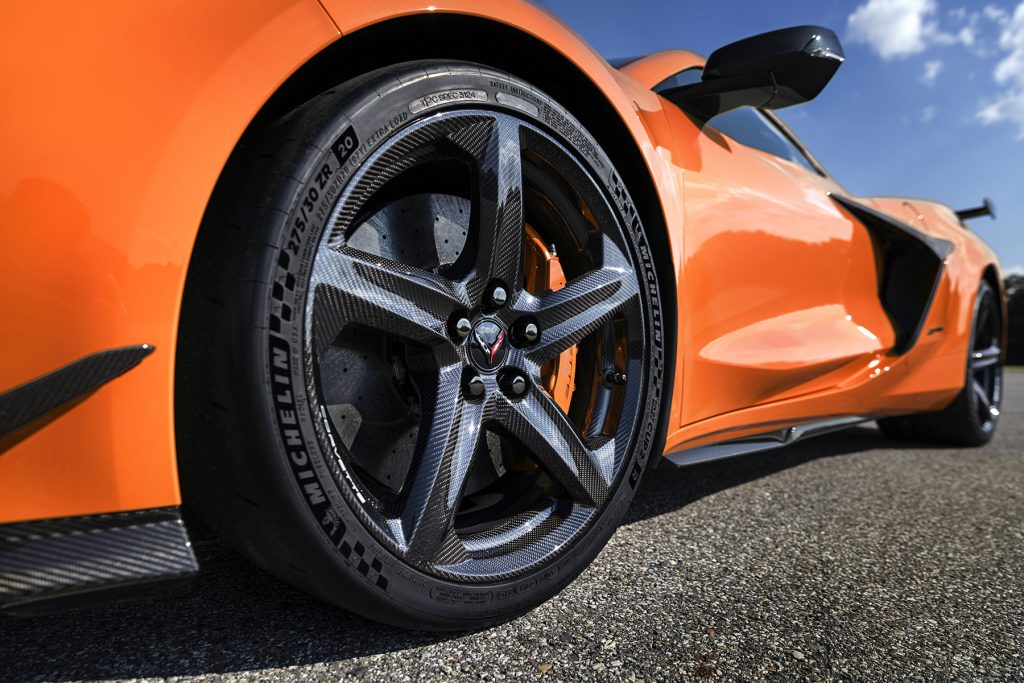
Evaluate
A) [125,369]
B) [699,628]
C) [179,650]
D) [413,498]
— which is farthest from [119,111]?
[699,628]

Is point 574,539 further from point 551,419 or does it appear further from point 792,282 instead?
point 792,282

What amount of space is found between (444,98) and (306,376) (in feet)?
1.71

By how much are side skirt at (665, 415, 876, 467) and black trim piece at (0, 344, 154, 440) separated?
1.15m

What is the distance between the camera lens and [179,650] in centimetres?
109

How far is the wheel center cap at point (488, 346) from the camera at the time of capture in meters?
1.24

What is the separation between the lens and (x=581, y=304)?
1.42 metres

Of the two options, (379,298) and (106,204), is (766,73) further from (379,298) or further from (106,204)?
(106,204)

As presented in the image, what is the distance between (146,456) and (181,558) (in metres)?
0.14

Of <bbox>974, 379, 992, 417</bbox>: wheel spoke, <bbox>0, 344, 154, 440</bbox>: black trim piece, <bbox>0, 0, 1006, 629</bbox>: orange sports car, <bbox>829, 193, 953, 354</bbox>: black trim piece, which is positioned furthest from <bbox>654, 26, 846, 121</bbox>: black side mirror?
<bbox>974, 379, 992, 417</bbox>: wheel spoke

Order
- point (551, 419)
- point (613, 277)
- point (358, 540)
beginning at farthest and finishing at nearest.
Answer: point (613, 277), point (551, 419), point (358, 540)

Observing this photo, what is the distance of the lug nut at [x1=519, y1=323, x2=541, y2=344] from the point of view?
4.30 ft

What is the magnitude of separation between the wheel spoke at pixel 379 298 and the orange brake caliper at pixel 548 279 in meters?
0.35

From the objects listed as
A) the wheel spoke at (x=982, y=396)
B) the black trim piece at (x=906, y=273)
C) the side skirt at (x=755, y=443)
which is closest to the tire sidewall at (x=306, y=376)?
the side skirt at (x=755, y=443)

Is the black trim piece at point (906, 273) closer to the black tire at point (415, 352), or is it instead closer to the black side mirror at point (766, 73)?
the black side mirror at point (766, 73)
